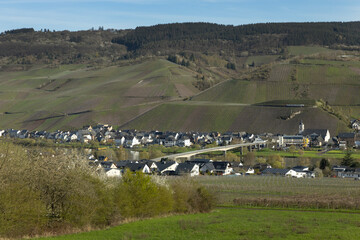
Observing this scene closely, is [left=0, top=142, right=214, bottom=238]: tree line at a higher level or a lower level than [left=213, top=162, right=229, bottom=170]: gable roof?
higher

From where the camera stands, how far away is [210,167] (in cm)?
8138

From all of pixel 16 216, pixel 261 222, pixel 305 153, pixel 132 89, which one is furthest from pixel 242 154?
pixel 132 89

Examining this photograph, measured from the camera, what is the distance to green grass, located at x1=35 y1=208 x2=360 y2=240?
26.3m

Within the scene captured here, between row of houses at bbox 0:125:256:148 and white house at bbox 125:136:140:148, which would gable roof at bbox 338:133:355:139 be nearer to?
row of houses at bbox 0:125:256:148

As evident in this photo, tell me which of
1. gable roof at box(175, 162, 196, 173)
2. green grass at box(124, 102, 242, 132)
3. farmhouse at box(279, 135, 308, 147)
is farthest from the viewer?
green grass at box(124, 102, 242, 132)

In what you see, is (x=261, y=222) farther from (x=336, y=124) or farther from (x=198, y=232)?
(x=336, y=124)

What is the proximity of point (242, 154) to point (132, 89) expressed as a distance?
91843 mm

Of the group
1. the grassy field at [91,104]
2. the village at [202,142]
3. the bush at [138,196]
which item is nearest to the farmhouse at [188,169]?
the village at [202,142]

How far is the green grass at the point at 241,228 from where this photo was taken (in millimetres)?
26344

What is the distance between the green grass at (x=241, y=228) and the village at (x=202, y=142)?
36.6m

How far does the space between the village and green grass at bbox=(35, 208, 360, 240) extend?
1441 inches

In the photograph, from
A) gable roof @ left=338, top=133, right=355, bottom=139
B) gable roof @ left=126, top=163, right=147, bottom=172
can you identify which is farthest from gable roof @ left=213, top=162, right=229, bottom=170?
gable roof @ left=338, top=133, right=355, bottom=139

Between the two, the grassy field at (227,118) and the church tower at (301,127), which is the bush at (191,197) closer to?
the grassy field at (227,118)

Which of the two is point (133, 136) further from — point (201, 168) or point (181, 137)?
point (201, 168)
